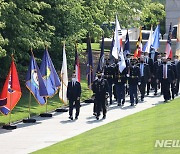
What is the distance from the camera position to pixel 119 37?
30766 mm

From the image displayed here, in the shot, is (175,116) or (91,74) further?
(91,74)

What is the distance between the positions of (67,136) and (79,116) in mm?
4276

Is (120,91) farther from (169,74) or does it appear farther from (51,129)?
(51,129)

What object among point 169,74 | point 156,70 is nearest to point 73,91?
point 169,74

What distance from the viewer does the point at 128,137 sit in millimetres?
20797

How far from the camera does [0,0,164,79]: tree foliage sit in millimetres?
28939

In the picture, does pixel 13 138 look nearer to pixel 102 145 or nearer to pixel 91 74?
pixel 102 145

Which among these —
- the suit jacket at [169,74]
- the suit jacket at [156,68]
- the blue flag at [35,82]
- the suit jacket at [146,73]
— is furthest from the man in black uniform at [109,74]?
the blue flag at [35,82]

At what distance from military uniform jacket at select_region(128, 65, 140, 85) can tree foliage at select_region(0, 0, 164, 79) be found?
11.6 ft

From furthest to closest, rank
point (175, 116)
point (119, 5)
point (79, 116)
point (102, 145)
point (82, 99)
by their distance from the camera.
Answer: point (119, 5)
point (82, 99)
point (79, 116)
point (175, 116)
point (102, 145)

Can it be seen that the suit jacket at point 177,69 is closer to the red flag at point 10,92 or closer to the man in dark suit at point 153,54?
the man in dark suit at point 153,54

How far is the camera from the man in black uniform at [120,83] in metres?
29.2

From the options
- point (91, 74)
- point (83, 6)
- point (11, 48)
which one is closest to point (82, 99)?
point (91, 74)

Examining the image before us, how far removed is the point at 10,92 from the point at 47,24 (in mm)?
8287
